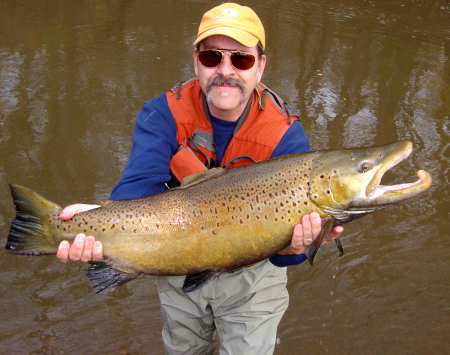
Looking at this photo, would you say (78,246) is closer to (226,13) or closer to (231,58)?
(231,58)

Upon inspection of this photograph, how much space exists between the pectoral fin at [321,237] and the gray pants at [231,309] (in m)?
0.53

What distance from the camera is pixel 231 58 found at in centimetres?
296

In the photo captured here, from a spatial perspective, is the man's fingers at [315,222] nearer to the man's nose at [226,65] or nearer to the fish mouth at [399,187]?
the fish mouth at [399,187]

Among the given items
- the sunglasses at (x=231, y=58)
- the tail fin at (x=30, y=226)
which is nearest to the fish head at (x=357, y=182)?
the sunglasses at (x=231, y=58)

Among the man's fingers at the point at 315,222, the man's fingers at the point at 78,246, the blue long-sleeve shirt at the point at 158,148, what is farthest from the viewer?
the blue long-sleeve shirt at the point at 158,148

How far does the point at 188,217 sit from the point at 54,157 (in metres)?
3.75

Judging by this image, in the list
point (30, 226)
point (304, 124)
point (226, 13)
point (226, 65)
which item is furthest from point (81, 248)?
point (304, 124)

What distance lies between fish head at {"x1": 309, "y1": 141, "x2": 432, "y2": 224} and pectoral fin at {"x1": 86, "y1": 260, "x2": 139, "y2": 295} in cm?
124

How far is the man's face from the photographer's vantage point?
2.90 meters

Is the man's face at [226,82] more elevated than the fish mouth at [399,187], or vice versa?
the man's face at [226,82]

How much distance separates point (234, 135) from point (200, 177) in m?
0.46

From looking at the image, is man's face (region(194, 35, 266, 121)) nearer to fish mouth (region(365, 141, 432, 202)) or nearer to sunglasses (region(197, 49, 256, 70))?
sunglasses (region(197, 49, 256, 70))

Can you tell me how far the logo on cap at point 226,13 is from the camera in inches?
117

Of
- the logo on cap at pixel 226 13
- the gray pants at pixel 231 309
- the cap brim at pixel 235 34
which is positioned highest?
the logo on cap at pixel 226 13
